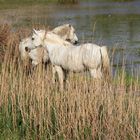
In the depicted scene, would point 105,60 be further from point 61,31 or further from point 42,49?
point 61,31

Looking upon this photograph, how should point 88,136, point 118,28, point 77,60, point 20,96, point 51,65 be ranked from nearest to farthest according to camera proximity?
point 88,136
point 20,96
point 77,60
point 51,65
point 118,28

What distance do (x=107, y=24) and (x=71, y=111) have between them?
21848 mm

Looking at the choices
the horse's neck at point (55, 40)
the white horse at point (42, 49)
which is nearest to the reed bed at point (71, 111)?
the horse's neck at point (55, 40)

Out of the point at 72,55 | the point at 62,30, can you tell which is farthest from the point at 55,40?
the point at 72,55

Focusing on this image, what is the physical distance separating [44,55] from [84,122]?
5.12 metres

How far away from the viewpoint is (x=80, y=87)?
314 inches

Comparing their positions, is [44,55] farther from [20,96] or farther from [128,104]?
[128,104]

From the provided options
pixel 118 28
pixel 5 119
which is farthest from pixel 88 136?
pixel 118 28

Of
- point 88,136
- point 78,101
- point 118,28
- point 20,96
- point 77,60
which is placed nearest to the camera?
point 88,136

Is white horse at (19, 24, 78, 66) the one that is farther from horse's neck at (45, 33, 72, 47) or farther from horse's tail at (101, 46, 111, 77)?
horse's tail at (101, 46, 111, 77)

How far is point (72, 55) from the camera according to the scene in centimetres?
1070

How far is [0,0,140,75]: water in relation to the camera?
19.5 meters

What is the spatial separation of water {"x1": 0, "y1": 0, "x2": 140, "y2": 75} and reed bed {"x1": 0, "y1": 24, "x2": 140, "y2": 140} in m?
7.37

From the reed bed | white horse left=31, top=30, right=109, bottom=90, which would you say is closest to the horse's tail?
white horse left=31, top=30, right=109, bottom=90
